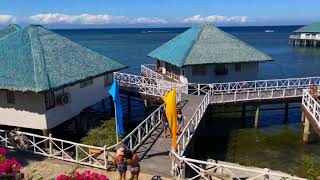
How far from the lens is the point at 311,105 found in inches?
998

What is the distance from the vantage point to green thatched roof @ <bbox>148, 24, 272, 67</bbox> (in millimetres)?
30438

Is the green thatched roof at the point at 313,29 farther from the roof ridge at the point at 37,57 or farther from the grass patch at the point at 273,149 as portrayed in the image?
the roof ridge at the point at 37,57

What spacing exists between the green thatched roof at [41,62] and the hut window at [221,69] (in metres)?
10.0

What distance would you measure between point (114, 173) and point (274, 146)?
559 inches

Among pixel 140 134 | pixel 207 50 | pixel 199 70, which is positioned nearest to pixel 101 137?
pixel 140 134

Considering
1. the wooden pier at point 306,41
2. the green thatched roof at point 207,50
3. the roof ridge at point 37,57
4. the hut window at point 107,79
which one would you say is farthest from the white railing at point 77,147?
the wooden pier at point 306,41

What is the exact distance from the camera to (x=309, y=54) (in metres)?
83.4

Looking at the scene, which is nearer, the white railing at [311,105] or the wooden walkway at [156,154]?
the wooden walkway at [156,154]

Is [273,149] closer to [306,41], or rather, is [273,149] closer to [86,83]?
[86,83]

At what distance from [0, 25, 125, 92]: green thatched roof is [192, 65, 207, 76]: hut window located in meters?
8.24

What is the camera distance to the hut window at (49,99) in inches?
818

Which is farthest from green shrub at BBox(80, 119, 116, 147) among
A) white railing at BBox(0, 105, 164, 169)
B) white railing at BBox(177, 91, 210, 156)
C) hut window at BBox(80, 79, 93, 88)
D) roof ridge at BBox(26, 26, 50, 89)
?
hut window at BBox(80, 79, 93, 88)

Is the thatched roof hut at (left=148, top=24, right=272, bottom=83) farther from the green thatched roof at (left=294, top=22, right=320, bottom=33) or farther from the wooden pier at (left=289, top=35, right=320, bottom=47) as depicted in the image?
the wooden pier at (left=289, top=35, right=320, bottom=47)

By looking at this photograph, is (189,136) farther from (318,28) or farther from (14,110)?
(318,28)
